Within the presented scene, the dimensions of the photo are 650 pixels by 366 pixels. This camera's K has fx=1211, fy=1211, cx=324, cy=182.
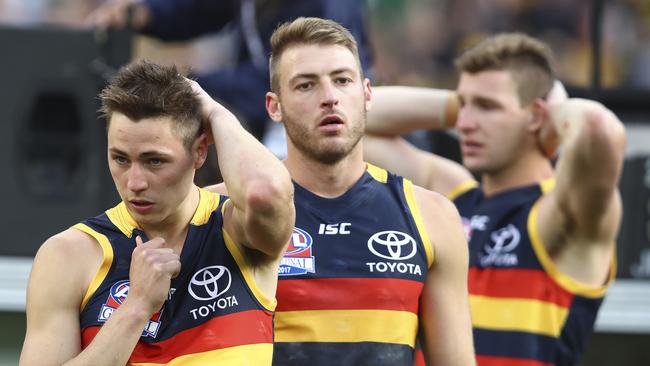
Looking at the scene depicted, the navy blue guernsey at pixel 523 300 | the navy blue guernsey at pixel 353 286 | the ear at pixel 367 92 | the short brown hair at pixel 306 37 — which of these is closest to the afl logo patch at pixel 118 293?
the navy blue guernsey at pixel 353 286

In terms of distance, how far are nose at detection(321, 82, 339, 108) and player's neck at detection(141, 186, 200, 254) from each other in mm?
623

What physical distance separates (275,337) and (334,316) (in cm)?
20

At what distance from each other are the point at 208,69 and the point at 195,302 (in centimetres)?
334

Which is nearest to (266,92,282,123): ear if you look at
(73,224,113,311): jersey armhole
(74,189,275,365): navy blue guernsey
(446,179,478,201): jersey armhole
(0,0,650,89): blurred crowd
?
(74,189,275,365): navy blue guernsey

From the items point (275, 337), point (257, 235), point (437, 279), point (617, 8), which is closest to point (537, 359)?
point (437, 279)

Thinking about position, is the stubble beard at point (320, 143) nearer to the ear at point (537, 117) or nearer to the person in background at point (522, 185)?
the person in background at point (522, 185)

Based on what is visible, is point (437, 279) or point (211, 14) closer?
point (437, 279)

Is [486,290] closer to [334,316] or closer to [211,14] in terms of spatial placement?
[334,316]

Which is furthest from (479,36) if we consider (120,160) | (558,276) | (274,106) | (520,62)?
(120,160)

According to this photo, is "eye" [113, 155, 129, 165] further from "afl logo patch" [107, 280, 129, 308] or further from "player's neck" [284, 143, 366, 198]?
"player's neck" [284, 143, 366, 198]

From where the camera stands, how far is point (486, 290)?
207 inches

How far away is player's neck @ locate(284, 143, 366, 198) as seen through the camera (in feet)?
13.5

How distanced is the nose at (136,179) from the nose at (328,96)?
78cm

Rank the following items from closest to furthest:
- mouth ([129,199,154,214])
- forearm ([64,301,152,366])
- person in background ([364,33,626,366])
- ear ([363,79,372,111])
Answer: forearm ([64,301,152,366]) → mouth ([129,199,154,214]) → ear ([363,79,372,111]) → person in background ([364,33,626,366])
